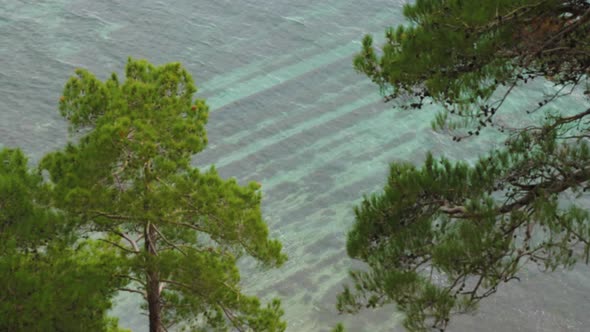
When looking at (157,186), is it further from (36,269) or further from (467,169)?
(467,169)

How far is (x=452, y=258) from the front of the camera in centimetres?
366

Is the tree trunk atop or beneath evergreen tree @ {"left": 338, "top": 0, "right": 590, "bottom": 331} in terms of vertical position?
beneath

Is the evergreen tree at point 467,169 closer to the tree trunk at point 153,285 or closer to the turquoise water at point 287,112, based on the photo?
the tree trunk at point 153,285

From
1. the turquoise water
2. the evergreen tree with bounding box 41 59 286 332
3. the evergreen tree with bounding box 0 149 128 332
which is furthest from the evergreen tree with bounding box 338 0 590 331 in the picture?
the turquoise water

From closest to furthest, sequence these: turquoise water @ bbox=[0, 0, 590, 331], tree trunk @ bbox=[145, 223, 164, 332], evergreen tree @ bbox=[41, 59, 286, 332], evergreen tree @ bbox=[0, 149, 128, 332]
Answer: evergreen tree @ bbox=[0, 149, 128, 332] → evergreen tree @ bbox=[41, 59, 286, 332] → tree trunk @ bbox=[145, 223, 164, 332] → turquoise water @ bbox=[0, 0, 590, 331]

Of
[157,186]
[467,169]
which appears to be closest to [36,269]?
[157,186]

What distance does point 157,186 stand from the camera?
493cm

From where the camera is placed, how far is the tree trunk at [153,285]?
5.20 meters

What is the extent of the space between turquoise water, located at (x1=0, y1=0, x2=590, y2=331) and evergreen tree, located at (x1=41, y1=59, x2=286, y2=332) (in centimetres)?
409

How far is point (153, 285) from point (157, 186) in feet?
2.38

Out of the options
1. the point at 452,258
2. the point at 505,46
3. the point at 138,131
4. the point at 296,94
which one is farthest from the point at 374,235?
the point at 296,94

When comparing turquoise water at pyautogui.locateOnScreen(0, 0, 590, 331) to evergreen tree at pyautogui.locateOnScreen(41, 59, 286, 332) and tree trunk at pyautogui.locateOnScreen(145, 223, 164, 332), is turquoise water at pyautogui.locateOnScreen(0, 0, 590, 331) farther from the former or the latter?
evergreen tree at pyautogui.locateOnScreen(41, 59, 286, 332)

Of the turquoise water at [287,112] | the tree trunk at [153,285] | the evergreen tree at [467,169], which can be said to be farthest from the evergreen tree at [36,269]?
the turquoise water at [287,112]

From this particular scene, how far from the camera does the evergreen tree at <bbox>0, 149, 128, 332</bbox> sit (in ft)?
14.3
